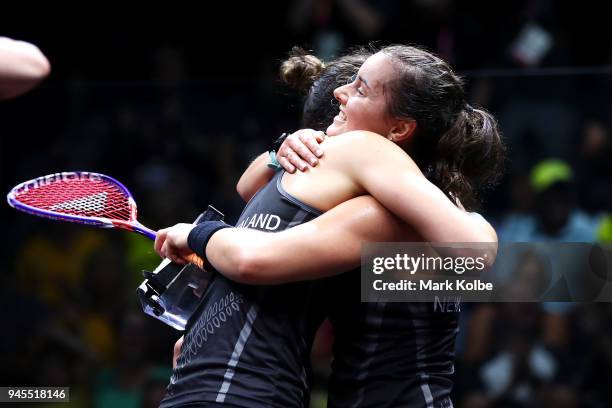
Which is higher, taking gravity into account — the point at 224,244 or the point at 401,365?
the point at 224,244

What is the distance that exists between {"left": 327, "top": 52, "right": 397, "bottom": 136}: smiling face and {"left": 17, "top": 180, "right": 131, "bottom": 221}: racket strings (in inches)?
25.9

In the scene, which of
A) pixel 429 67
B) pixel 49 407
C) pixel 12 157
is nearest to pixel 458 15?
pixel 12 157

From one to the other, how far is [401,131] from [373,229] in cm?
24

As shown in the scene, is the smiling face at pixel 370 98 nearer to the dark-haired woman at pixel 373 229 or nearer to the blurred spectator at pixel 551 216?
the dark-haired woman at pixel 373 229

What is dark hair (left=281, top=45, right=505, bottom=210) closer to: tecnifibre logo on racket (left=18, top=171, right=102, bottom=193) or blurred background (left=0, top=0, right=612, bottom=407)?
tecnifibre logo on racket (left=18, top=171, right=102, bottom=193)

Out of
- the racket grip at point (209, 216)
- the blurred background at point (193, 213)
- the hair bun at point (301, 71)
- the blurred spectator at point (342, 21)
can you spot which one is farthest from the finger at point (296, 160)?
the blurred spectator at point (342, 21)

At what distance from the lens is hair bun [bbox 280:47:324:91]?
236 centimetres

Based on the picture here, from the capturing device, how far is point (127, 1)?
545cm

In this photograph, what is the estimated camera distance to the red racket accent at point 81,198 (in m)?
2.36

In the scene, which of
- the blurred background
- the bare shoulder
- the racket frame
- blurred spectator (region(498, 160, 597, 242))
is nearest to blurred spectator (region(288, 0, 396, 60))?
the blurred background

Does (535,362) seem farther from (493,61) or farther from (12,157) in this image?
(12,157)

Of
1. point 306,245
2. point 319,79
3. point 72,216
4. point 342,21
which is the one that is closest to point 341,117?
point 319,79

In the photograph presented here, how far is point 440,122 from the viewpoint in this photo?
203 cm

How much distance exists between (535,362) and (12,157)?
208 cm
